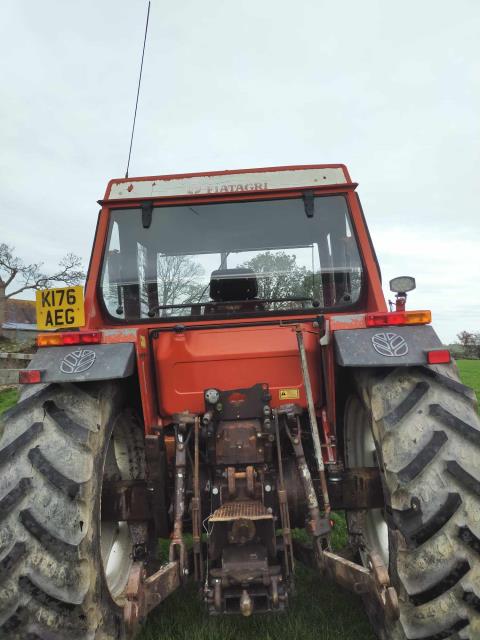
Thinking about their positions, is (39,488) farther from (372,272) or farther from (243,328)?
(372,272)

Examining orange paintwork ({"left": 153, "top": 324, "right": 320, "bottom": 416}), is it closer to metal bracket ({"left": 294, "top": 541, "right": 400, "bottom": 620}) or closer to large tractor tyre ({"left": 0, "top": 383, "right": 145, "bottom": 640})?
large tractor tyre ({"left": 0, "top": 383, "right": 145, "bottom": 640})

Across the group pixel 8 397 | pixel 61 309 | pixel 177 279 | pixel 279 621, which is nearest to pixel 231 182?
pixel 177 279

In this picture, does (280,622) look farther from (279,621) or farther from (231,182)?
(231,182)

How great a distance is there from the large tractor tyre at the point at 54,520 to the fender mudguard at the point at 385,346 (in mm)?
1288

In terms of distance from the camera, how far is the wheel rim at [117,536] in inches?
128

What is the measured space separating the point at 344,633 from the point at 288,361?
1.52 meters

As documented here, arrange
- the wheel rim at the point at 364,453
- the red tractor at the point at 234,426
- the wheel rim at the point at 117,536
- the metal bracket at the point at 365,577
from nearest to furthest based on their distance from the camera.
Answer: the metal bracket at the point at 365,577 < the red tractor at the point at 234,426 < the wheel rim at the point at 117,536 < the wheel rim at the point at 364,453

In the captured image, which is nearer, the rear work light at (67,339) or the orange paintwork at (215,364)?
the rear work light at (67,339)

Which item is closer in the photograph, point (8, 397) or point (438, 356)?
point (438, 356)

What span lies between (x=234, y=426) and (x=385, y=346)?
94cm

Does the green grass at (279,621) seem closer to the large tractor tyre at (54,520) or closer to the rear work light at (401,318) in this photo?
the large tractor tyre at (54,520)

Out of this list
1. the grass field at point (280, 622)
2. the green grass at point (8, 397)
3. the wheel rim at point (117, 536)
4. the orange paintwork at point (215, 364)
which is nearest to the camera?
the grass field at point (280, 622)

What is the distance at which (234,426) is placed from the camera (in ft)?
9.62

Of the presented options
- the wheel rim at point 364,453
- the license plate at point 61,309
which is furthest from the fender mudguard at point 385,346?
the license plate at point 61,309
